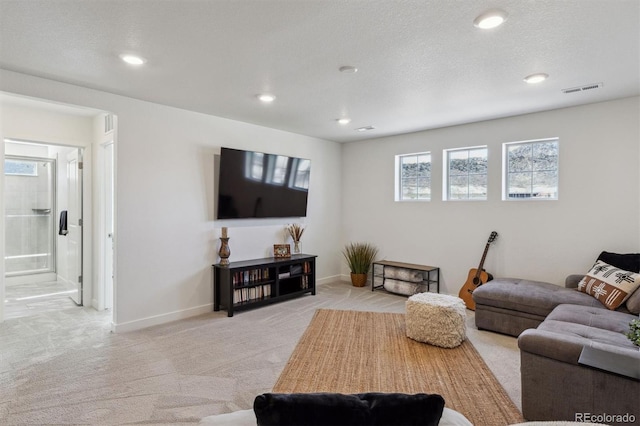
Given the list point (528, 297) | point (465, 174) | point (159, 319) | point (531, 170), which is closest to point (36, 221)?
point (159, 319)

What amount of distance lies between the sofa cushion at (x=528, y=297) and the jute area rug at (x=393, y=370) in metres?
0.61

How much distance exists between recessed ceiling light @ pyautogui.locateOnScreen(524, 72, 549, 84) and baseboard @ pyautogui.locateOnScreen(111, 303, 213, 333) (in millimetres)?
4313

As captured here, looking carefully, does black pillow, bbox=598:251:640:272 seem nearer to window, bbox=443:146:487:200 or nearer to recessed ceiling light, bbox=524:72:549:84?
window, bbox=443:146:487:200

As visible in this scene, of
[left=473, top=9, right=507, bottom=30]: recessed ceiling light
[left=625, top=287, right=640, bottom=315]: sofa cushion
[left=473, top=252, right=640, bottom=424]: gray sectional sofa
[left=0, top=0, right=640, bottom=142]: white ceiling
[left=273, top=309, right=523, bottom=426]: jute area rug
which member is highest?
[left=0, top=0, right=640, bottom=142]: white ceiling

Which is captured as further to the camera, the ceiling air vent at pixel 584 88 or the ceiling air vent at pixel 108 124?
the ceiling air vent at pixel 108 124

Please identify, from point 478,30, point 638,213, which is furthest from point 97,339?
point 638,213

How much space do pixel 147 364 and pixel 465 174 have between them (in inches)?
179

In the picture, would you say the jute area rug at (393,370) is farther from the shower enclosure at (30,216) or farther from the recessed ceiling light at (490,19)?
the shower enclosure at (30,216)

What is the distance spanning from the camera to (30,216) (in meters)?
6.35

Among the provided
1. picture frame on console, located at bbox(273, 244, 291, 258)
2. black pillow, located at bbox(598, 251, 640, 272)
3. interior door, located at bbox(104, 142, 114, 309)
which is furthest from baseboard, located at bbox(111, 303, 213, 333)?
black pillow, located at bbox(598, 251, 640, 272)

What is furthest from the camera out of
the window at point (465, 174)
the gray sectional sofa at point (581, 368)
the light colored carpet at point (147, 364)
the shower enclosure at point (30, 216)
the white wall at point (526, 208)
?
the shower enclosure at point (30, 216)

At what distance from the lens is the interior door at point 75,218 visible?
4.72 m

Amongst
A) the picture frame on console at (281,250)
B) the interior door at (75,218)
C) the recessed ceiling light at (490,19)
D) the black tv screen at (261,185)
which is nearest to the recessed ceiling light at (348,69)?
the recessed ceiling light at (490,19)

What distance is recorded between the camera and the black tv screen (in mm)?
4590
